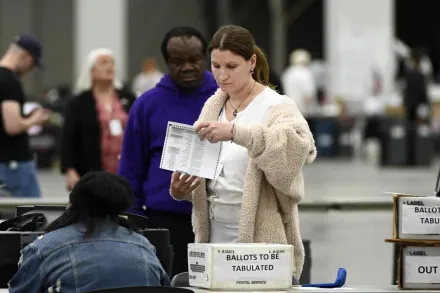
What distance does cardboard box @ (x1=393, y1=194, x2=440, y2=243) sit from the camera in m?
5.04

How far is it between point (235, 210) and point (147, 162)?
1357 mm

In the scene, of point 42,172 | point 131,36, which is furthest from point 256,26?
point 42,172

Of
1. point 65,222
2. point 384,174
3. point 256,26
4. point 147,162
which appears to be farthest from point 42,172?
point 256,26

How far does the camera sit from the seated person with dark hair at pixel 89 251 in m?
4.70

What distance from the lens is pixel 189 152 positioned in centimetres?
517

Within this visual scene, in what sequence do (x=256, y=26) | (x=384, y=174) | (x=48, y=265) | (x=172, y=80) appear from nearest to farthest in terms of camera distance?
1. (x=48, y=265)
2. (x=172, y=80)
3. (x=384, y=174)
4. (x=256, y=26)

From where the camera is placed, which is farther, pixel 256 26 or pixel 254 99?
pixel 256 26

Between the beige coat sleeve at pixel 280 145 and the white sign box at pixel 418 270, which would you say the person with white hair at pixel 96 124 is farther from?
the white sign box at pixel 418 270

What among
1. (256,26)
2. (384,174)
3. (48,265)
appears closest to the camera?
(48,265)

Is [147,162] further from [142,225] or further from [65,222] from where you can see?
[65,222]

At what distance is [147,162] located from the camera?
671cm

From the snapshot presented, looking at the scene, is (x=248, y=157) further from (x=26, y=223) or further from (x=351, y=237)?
(x=351, y=237)

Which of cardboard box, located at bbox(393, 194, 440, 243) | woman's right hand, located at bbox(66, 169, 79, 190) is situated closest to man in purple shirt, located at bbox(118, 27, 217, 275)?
cardboard box, located at bbox(393, 194, 440, 243)

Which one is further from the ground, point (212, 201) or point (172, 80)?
point (172, 80)
